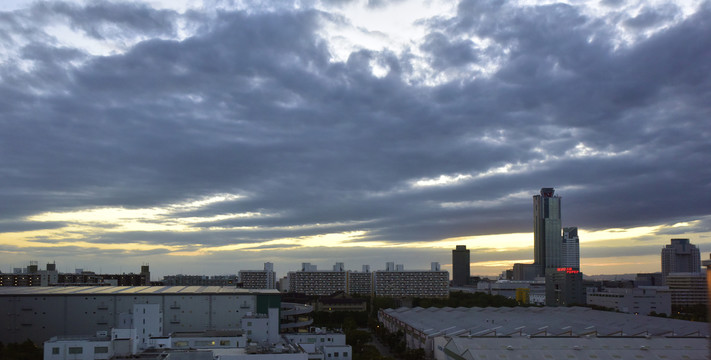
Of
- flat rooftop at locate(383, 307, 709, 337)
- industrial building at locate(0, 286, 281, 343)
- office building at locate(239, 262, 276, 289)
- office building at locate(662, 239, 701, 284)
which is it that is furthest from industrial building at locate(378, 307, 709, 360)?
office building at locate(662, 239, 701, 284)

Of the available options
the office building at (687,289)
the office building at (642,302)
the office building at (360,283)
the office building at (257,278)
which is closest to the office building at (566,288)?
the office building at (642,302)

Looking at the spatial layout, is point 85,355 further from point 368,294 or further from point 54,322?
point 368,294

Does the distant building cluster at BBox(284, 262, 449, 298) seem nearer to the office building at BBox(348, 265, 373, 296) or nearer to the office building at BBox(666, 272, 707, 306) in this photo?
the office building at BBox(348, 265, 373, 296)

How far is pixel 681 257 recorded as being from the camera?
164m

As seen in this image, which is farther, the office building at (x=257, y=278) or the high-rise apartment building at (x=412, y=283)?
the office building at (x=257, y=278)

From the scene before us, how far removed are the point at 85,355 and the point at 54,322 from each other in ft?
59.7

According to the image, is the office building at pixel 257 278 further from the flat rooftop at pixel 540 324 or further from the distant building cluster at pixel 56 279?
the flat rooftop at pixel 540 324

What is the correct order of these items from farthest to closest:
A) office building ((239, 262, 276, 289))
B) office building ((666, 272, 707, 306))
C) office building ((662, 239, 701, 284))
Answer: office building ((662, 239, 701, 284)) → office building ((239, 262, 276, 289)) → office building ((666, 272, 707, 306))

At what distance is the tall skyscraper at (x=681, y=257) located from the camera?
16225cm

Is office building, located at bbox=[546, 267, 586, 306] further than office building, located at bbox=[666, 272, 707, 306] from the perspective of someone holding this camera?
No

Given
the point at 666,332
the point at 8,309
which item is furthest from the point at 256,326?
the point at 666,332

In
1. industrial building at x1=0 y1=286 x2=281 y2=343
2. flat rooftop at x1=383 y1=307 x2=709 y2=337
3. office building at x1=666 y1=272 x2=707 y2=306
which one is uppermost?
industrial building at x1=0 y1=286 x2=281 y2=343

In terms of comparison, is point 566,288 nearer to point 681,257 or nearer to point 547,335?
point 547,335

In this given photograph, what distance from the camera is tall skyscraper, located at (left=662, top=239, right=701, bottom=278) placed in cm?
16225
